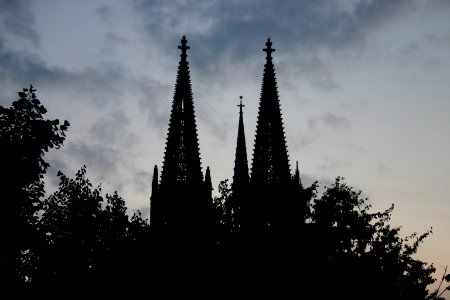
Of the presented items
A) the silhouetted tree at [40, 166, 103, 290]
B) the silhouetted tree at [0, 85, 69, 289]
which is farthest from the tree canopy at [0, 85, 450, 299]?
the silhouetted tree at [0, 85, 69, 289]

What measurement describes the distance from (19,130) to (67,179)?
22.0 m

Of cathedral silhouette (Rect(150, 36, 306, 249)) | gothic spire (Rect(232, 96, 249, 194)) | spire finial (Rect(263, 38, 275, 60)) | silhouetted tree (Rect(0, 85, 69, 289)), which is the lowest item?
silhouetted tree (Rect(0, 85, 69, 289))

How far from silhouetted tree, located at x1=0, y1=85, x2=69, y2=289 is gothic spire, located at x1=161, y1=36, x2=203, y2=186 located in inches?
680

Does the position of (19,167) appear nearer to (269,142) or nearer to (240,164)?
(269,142)

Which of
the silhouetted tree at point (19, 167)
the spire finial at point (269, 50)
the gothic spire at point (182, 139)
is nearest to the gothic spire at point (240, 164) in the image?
the gothic spire at point (182, 139)

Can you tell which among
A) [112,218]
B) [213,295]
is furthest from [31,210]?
[112,218]

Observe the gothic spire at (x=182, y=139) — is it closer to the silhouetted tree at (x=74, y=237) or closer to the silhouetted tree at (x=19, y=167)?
the silhouetted tree at (x=74, y=237)

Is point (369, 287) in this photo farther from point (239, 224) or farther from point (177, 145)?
point (177, 145)

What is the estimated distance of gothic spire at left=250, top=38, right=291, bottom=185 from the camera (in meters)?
34.2

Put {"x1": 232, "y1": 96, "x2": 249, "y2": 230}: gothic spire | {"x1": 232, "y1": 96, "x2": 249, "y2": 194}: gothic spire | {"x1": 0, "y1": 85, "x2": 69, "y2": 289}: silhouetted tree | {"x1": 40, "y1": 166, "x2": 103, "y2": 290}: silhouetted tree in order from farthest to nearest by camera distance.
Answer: {"x1": 232, "y1": 96, "x2": 249, "y2": 194}: gothic spire < {"x1": 232, "y1": 96, "x2": 249, "y2": 230}: gothic spire < {"x1": 40, "y1": 166, "x2": 103, "y2": 290}: silhouetted tree < {"x1": 0, "y1": 85, "x2": 69, "y2": 289}: silhouetted tree

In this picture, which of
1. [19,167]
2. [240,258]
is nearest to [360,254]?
[240,258]

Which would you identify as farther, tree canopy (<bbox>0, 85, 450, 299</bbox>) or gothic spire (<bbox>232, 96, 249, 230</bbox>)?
gothic spire (<bbox>232, 96, 249, 230</bbox>)

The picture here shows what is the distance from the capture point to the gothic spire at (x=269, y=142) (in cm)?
3425

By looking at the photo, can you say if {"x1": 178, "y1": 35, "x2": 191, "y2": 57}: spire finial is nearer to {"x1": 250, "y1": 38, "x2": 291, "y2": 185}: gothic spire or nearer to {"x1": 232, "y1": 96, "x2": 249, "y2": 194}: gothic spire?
{"x1": 250, "y1": 38, "x2": 291, "y2": 185}: gothic spire
